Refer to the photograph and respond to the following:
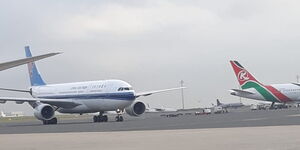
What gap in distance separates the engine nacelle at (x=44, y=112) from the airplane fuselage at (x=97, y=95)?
2819mm

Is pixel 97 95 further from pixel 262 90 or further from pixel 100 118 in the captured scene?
pixel 262 90

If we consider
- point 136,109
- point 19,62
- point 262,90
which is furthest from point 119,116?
point 262,90

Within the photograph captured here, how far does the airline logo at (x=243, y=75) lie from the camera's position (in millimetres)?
83438

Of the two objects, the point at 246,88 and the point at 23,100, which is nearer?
the point at 23,100

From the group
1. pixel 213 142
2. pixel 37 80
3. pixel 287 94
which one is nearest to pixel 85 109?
pixel 37 80

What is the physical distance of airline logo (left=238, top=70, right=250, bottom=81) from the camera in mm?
83438

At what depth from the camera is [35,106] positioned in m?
43.8

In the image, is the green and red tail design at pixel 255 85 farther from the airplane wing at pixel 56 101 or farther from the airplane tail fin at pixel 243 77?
the airplane wing at pixel 56 101

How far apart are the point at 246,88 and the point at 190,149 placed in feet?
236

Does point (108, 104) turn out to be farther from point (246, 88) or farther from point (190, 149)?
point (246, 88)

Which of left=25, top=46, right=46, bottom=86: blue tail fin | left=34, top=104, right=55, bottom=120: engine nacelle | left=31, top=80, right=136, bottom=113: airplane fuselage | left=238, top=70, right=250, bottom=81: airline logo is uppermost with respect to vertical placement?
left=238, top=70, right=250, bottom=81: airline logo

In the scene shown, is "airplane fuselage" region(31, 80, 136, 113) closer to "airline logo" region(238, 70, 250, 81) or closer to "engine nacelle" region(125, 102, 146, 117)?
"engine nacelle" region(125, 102, 146, 117)

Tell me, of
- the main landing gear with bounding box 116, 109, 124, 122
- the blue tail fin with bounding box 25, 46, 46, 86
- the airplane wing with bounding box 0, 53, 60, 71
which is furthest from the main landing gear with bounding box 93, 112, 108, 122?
the airplane wing with bounding box 0, 53, 60, 71

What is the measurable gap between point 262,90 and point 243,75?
4024mm
